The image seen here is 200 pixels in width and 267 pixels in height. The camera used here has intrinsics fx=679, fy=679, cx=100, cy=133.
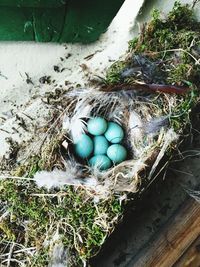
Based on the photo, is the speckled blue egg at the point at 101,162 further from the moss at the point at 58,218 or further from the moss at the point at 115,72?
the moss at the point at 115,72

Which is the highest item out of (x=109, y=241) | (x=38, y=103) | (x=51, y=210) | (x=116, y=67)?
(x=116, y=67)

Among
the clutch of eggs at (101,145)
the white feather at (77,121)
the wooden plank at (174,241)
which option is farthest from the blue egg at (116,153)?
the wooden plank at (174,241)

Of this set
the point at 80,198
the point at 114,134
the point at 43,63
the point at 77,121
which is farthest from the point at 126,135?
the point at 43,63

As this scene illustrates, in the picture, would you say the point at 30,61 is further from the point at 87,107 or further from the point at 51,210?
the point at 51,210

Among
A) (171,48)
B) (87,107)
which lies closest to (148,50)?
(171,48)

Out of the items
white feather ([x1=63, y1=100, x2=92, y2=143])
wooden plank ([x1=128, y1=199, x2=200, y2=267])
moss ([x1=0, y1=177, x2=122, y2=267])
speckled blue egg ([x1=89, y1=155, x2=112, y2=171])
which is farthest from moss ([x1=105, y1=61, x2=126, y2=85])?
wooden plank ([x1=128, y1=199, x2=200, y2=267])

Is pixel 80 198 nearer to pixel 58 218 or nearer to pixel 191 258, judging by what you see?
pixel 58 218

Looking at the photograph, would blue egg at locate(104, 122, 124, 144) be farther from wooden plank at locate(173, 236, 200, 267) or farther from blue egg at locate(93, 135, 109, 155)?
wooden plank at locate(173, 236, 200, 267)

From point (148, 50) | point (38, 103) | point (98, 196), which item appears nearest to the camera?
point (98, 196)
